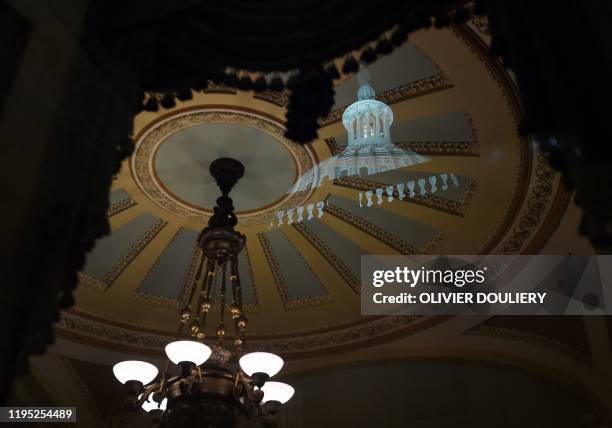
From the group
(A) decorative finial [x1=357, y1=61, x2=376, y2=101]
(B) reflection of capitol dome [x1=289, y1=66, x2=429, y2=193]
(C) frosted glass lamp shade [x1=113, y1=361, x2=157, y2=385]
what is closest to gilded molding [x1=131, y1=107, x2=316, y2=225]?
(B) reflection of capitol dome [x1=289, y1=66, x2=429, y2=193]

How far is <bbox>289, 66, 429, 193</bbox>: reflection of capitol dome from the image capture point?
4574 millimetres

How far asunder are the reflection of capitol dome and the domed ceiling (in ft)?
0.22

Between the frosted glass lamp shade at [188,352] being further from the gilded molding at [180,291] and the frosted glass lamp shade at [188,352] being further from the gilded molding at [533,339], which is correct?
the gilded molding at [533,339]

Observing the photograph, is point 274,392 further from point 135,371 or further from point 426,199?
point 426,199

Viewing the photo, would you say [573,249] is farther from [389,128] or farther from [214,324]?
[214,324]

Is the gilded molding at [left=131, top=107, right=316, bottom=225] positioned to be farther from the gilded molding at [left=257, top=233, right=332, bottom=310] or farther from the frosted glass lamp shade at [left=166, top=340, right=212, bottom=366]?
the frosted glass lamp shade at [left=166, top=340, right=212, bottom=366]

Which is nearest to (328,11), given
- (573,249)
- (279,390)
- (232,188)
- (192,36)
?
(192,36)

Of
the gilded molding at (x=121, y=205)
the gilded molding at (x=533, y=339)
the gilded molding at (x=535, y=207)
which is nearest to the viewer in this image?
the gilded molding at (x=535, y=207)

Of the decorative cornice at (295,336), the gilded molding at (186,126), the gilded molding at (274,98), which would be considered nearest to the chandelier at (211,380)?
the gilded molding at (186,126)

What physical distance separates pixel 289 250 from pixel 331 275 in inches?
20.5

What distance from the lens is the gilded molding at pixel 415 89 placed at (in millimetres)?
4336

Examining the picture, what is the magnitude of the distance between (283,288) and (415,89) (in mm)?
2882

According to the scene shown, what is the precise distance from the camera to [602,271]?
5504 millimetres

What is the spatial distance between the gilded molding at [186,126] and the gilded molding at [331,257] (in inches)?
13.4
